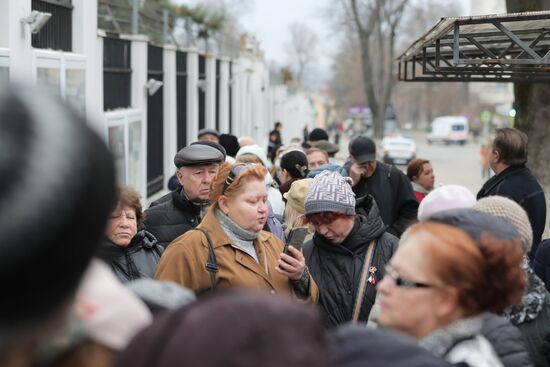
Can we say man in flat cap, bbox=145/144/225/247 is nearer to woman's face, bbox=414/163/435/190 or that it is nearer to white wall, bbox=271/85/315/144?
woman's face, bbox=414/163/435/190

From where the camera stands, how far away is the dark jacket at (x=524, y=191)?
6855 mm

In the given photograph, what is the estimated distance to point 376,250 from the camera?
495 centimetres

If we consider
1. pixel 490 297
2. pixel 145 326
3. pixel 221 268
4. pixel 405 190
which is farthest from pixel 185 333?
pixel 405 190

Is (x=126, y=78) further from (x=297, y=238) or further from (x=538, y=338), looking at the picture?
(x=538, y=338)

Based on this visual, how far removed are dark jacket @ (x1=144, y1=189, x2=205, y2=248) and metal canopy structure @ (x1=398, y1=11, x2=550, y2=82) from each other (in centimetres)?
244

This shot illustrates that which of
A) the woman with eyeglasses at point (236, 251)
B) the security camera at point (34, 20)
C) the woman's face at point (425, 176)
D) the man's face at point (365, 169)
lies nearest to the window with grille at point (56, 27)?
the security camera at point (34, 20)

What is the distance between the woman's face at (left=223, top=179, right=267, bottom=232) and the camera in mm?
4605

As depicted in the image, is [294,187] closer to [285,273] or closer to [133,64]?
[285,273]

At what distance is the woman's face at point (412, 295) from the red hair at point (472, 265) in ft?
0.08

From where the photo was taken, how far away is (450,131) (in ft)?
251

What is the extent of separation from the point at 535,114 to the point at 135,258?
758 cm

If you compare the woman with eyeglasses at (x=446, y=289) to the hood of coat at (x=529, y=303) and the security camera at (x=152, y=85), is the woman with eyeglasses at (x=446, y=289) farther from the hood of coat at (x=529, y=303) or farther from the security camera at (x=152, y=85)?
the security camera at (x=152, y=85)

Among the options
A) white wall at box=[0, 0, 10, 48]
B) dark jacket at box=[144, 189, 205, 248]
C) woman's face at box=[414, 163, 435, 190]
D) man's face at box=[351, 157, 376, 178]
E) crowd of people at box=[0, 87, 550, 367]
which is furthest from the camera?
woman's face at box=[414, 163, 435, 190]

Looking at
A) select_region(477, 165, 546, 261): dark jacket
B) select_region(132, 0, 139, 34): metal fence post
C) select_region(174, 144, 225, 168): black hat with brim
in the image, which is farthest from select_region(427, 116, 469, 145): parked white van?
select_region(174, 144, 225, 168): black hat with brim
